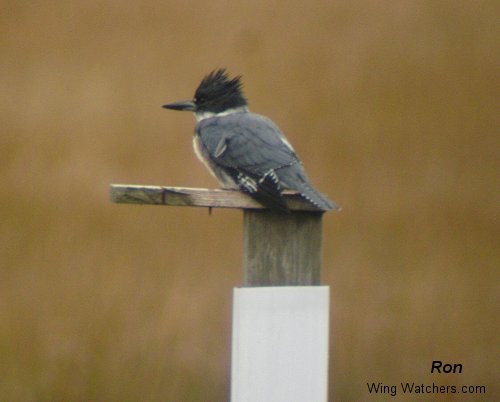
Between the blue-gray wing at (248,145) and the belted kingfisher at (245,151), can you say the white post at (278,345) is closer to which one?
the belted kingfisher at (245,151)

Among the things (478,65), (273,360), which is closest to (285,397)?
(273,360)

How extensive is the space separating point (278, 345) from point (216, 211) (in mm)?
3081

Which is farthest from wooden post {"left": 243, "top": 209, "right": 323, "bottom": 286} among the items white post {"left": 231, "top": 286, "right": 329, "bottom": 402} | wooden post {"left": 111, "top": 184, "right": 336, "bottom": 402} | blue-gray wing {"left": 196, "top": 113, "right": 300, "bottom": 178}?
blue-gray wing {"left": 196, "top": 113, "right": 300, "bottom": 178}

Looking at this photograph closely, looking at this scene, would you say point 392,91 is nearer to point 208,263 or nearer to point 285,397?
point 208,263

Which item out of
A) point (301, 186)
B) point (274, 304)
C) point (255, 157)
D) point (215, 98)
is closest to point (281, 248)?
point (274, 304)

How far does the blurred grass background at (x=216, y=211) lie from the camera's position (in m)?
6.55

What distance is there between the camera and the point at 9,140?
6.50 m

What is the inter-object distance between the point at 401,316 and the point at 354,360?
1.02ft

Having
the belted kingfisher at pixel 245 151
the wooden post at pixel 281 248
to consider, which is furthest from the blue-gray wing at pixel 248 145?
the wooden post at pixel 281 248

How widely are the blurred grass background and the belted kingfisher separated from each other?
124 cm

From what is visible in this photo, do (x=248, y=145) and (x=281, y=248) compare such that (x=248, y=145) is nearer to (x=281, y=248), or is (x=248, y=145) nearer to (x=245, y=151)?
(x=245, y=151)

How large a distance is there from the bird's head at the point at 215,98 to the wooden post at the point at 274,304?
1.53m

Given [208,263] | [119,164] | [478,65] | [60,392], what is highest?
[478,65]

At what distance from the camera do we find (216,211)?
6.68 metres
